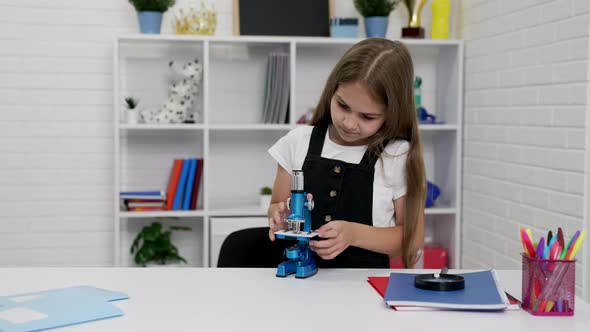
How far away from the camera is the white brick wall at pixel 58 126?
3.86 m

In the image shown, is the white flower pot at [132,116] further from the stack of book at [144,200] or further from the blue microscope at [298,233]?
the blue microscope at [298,233]

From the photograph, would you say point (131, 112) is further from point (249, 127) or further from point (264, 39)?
point (264, 39)

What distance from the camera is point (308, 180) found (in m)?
2.23

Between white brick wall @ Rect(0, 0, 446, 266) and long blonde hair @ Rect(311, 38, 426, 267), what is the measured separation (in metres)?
2.01

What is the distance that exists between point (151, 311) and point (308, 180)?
822 mm

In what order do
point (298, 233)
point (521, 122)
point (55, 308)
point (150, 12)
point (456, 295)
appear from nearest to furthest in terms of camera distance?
point (55, 308) → point (456, 295) → point (298, 233) → point (521, 122) → point (150, 12)

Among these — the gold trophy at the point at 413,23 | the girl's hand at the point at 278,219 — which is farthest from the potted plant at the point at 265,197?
the girl's hand at the point at 278,219

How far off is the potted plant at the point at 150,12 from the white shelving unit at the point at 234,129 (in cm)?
11

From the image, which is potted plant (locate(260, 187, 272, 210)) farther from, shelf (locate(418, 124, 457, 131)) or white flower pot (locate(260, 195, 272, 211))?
shelf (locate(418, 124, 457, 131))

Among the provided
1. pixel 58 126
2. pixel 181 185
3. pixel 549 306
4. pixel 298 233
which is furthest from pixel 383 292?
pixel 58 126

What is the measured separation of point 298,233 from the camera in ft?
5.82

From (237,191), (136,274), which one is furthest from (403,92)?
(237,191)

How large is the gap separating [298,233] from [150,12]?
7.40 feet

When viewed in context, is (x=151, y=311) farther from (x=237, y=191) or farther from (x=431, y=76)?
(x=431, y=76)
